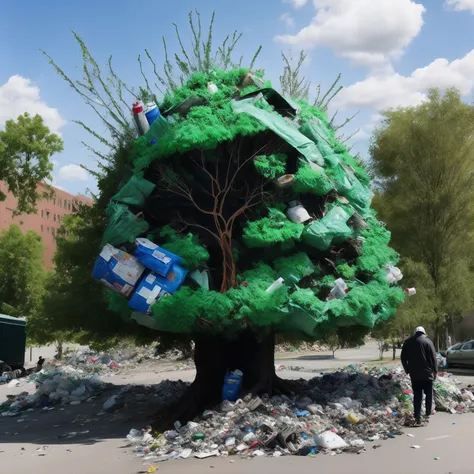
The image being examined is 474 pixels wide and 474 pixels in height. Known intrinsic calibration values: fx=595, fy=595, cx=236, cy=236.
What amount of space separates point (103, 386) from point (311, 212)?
783cm

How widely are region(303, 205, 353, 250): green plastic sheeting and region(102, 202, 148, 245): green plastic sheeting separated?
2.66 metres

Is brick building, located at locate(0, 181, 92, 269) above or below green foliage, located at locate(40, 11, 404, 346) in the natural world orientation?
above

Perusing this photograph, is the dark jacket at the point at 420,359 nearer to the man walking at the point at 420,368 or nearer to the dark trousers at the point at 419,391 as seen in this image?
the man walking at the point at 420,368

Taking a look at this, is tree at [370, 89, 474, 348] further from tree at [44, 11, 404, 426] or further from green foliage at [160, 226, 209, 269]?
green foliage at [160, 226, 209, 269]

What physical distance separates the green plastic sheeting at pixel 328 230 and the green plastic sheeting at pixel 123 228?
2.66 m

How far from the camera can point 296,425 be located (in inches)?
330

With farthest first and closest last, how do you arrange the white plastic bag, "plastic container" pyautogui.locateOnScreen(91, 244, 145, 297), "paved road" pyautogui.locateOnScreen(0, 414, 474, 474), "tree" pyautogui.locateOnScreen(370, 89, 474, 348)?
"tree" pyautogui.locateOnScreen(370, 89, 474, 348) < "plastic container" pyautogui.locateOnScreen(91, 244, 145, 297) < the white plastic bag < "paved road" pyautogui.locateOnScreen(0, 414, 474, 474)

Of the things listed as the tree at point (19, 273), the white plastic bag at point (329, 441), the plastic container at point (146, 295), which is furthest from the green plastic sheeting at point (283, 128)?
the tree at point (19, 273)

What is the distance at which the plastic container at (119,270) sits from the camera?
8.93 metres

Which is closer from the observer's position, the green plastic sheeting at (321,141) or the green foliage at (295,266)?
the green foliage at (295,266)

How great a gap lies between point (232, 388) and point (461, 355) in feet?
51.1

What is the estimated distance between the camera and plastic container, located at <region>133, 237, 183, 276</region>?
888 cm

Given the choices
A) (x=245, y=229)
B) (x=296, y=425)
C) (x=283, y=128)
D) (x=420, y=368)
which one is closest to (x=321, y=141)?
(x=283, y=128)

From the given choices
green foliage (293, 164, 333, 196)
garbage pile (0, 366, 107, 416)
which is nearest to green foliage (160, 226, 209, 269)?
green foliage (293, 164, 333, 196)
